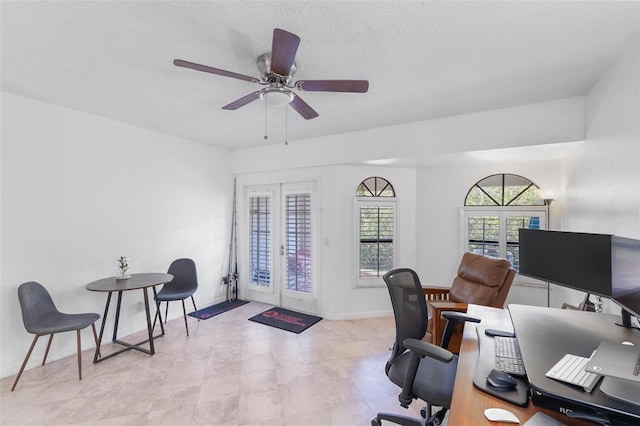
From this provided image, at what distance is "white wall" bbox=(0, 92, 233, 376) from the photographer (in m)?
2.58

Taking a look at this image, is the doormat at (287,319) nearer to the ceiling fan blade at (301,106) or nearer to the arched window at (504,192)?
the ceiling fan blade at (301,106)

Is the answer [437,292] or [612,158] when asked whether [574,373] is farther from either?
[437,292]

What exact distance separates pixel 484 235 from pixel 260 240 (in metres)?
3.48

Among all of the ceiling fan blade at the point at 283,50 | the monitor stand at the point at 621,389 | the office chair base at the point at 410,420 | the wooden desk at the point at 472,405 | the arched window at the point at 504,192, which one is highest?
the ceiling fan blade at the point at 283,50

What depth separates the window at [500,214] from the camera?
3635 millimetres

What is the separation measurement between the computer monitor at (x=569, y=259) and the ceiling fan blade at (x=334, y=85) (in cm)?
158

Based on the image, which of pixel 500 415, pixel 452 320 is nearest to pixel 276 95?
pixel 452 320

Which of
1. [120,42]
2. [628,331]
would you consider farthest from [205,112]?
[628,331]

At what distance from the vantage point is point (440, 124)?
3.26m

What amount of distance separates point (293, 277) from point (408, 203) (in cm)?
214

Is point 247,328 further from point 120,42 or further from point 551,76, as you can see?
point 551,76

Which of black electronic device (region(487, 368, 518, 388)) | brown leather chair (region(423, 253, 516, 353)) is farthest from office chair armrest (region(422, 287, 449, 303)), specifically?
black electronic device (region(487, 368, 518, 388))

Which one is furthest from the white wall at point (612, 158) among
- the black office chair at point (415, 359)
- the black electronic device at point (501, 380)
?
the black electronic device at point (501, 380)

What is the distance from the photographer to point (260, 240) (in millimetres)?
4746
